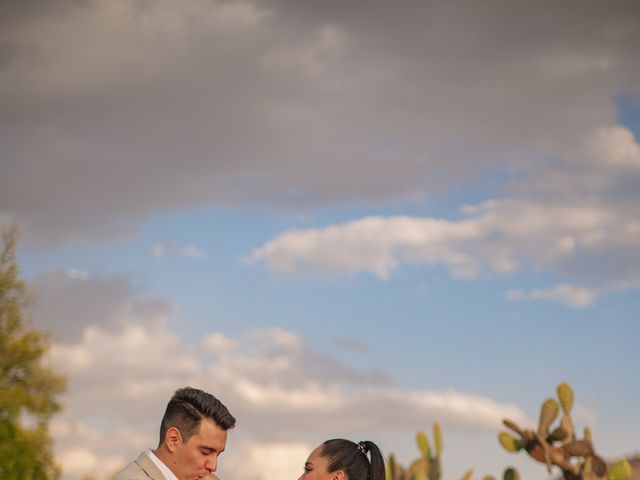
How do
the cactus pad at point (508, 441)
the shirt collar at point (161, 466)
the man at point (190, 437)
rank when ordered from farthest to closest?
the cactus pad at point (508, 441) → the man at point (190, 437) → the shirt collar at point (161, 466)

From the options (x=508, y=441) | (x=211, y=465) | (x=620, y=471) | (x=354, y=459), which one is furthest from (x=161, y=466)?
(x=620, y=471)

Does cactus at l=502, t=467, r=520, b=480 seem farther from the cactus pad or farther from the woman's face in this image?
the woman's face

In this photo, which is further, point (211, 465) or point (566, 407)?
point (566, 407)

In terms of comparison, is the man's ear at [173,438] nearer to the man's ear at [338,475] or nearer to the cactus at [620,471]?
the man's ear at [338,475]

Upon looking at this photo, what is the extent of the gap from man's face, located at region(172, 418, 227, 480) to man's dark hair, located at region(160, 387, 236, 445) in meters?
0.04

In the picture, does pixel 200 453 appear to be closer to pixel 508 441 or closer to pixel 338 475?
pixel 338 475

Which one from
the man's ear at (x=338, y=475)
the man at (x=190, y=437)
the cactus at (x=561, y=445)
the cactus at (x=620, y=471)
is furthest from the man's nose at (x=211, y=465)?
the cactus at (x=620, y=471)

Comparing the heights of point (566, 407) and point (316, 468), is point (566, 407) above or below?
above

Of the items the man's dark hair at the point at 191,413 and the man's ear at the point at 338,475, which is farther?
the man's ear at the point at 338,475

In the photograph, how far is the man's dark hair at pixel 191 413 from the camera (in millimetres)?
6582

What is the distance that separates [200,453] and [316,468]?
3.08ft

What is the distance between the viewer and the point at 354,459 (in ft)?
22.9

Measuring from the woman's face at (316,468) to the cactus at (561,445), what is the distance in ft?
17.5

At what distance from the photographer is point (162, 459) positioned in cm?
644
